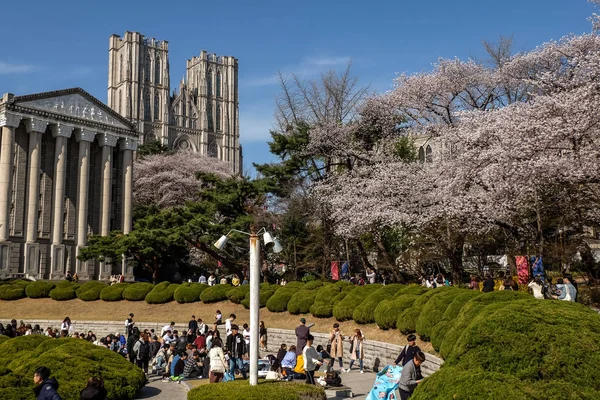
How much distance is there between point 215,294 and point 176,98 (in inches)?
4239

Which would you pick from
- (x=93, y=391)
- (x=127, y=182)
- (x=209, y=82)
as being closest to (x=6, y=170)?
(x=127, y=182)

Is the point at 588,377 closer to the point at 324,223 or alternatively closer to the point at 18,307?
the point at 324,223

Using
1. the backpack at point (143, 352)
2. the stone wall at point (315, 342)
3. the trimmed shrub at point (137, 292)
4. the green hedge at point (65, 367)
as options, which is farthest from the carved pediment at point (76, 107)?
the green hedge at point (65, 367)

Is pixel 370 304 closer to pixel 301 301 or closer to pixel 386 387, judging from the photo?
pixel 301 301

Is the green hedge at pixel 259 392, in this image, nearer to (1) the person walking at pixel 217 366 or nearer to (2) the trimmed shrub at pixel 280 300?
(1) the person walking at pixel 217 366

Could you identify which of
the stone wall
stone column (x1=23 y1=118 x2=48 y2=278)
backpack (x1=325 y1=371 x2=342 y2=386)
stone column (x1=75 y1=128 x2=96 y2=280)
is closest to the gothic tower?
stone column (x1=75 y1=128 x2=96 y2=280)

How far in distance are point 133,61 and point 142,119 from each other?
12.4 m

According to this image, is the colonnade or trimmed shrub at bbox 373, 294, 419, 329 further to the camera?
the colonnade

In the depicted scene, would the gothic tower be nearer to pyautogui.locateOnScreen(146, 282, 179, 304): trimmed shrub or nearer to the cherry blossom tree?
the cherry blossom tree

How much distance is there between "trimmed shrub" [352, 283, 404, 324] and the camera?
886 inches

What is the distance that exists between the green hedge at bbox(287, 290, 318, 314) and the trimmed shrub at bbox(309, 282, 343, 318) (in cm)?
42

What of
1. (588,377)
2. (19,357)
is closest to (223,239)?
(19,357)

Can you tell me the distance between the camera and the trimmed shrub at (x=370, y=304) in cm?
2250

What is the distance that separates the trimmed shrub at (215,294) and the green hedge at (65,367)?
15545 millimetres
